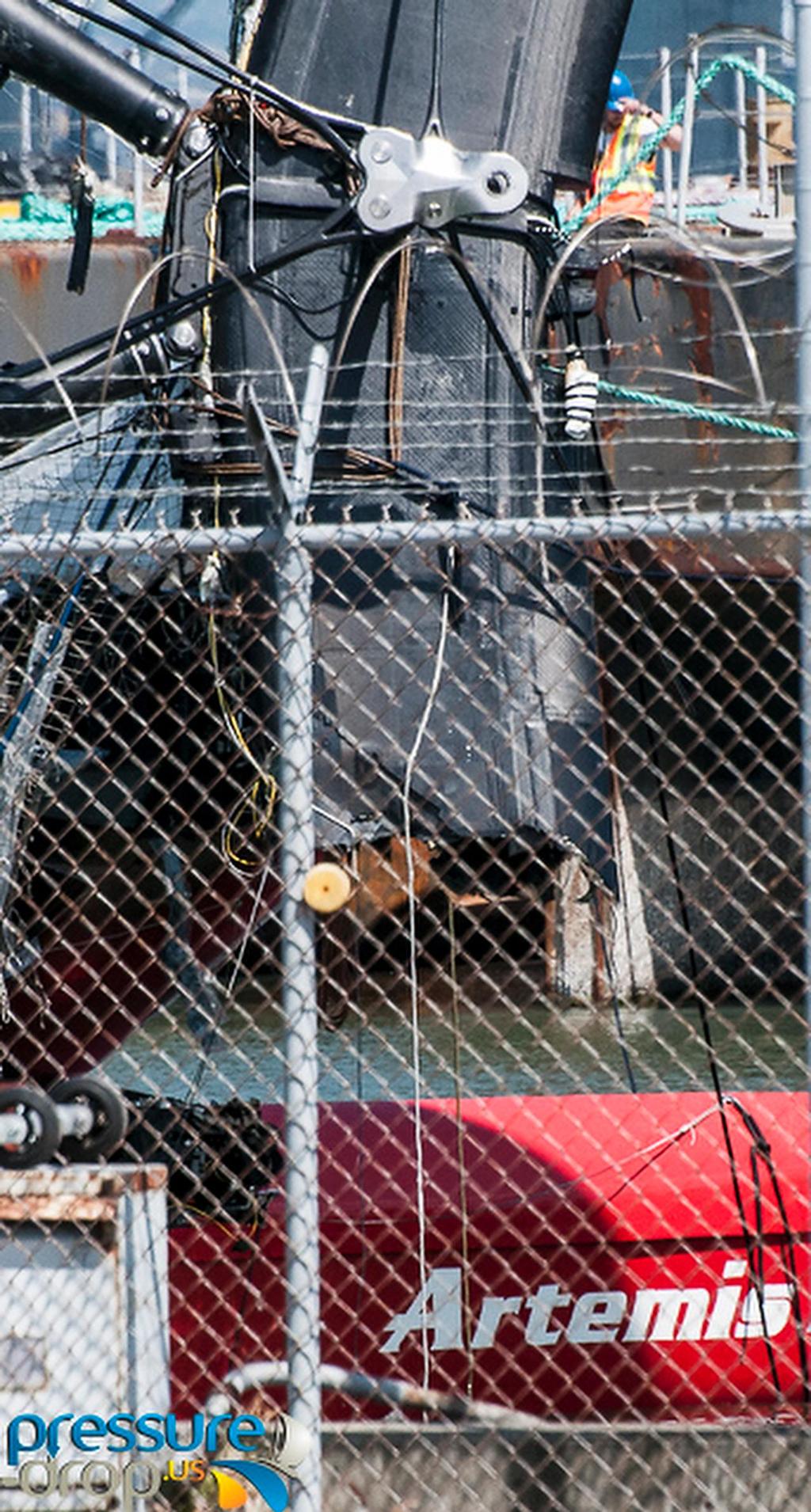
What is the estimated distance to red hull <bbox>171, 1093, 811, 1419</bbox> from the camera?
4098 millimetres

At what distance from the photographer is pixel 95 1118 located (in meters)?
3.20

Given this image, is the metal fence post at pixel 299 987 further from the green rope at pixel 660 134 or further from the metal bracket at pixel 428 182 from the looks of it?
the green rope at pixel 660 134

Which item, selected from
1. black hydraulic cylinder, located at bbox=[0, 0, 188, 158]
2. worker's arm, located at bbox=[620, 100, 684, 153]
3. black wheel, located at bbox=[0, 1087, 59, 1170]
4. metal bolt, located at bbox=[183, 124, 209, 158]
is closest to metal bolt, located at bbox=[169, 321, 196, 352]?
metal bolt, located at bbox=[183, 124, 209, 158]

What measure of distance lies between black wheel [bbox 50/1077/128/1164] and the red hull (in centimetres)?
94

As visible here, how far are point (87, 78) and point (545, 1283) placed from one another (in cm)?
409

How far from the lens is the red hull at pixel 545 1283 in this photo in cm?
410

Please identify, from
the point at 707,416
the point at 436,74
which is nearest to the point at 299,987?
the point at 707,416

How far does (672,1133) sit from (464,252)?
9.37 feet

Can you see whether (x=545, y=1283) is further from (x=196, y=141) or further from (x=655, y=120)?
(x=655, y=120)

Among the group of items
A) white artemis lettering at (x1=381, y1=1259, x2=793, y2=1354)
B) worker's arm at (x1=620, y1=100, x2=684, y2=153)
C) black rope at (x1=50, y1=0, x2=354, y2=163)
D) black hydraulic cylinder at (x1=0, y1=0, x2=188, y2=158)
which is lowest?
white artemis lettering at (x1=381, y1=1259, x2=793, y2=1354)

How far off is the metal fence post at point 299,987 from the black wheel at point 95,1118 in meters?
0.57

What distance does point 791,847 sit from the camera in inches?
458

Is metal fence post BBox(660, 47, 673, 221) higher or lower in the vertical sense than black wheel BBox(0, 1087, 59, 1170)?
higher

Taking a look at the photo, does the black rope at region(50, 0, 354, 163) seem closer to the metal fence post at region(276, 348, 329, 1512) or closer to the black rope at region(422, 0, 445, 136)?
the black rope at region(422, 0, 445, 136)
